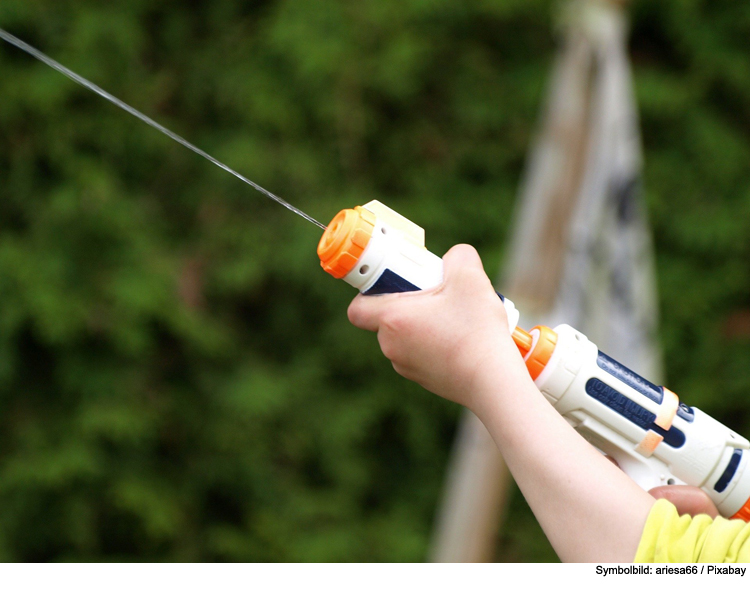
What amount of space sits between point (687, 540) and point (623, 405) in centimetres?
19

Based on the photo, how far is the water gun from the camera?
2.19 feet

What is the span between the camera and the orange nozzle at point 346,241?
0.66 meters

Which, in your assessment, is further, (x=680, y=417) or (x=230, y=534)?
(x=230, y=534)

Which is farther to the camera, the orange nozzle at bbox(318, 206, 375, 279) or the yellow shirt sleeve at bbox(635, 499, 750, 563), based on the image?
the orange nozzle at bbox(318, 206, 375, 279)

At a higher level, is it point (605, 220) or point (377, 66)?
point (377, 66)

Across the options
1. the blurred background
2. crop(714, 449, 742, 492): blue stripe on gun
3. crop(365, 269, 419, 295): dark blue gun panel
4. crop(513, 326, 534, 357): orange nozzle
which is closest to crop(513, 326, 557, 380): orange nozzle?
crop(513, 326, 534, 357): orange nozzle

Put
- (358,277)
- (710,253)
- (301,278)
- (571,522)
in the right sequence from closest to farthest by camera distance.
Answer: (571,522)
(358,277)
(301,278)
(710,253)

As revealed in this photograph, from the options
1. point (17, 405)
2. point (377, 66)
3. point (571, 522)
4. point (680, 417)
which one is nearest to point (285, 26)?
point (377, 66)

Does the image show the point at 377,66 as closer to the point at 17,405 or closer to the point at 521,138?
the point at 521,138

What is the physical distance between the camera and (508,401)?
1.96ft

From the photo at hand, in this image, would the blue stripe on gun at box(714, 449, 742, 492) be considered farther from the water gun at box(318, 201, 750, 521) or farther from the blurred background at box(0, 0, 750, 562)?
the blurred background at box(0, 0, 750, 562)

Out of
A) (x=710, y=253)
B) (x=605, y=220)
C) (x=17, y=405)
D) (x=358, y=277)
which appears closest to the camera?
(x=358, y=277)

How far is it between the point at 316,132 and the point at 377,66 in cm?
26

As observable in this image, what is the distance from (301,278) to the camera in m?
1.91
